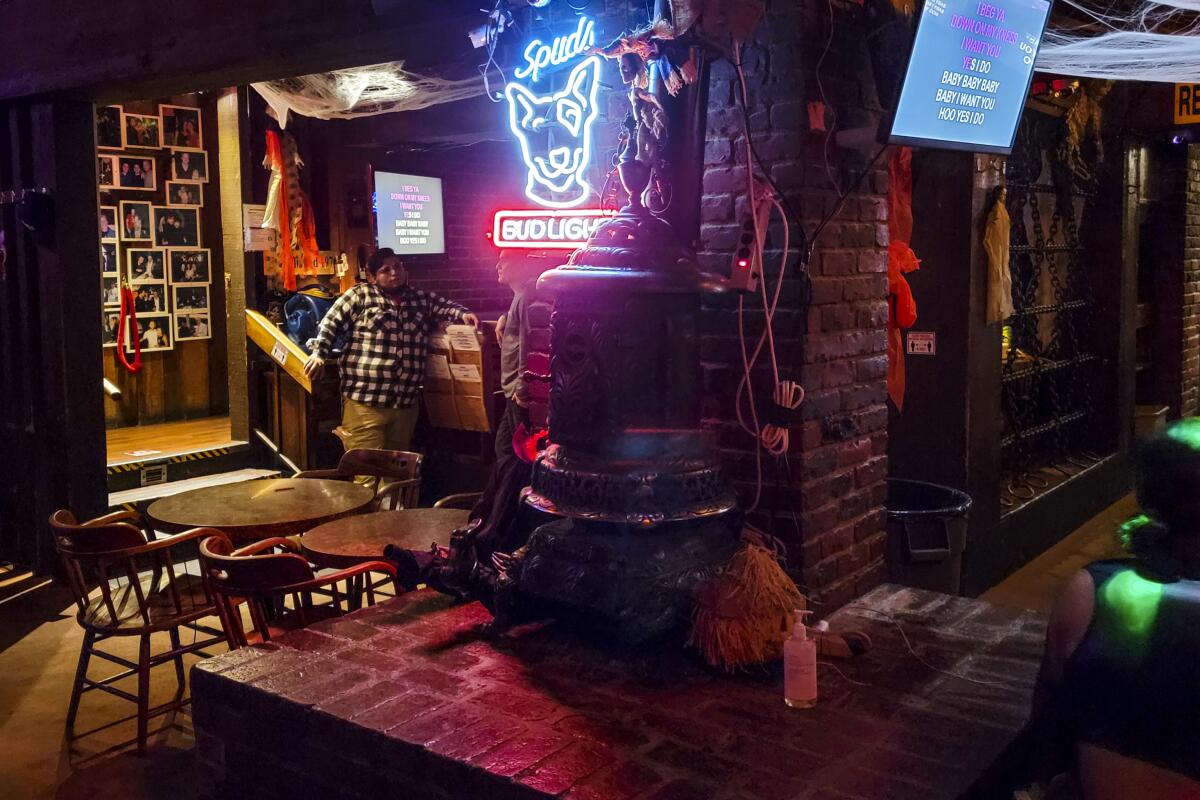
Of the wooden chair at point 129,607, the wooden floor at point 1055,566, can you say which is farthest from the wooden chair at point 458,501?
the wooden floor at point 1055,566

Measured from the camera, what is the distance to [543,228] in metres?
5.41

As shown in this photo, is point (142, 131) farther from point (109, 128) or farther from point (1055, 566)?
point (1055, 566)

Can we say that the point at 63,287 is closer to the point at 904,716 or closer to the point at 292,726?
the point at 292,726

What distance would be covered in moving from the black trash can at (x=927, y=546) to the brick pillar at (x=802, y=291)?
40cm

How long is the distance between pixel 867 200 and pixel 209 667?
9.69 ft

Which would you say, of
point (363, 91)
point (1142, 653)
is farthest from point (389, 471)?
point (1142, 653)

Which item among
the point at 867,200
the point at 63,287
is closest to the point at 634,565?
the point at 867,200

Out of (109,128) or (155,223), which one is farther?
(155,223)

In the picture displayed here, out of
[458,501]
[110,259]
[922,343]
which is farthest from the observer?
[110,259]

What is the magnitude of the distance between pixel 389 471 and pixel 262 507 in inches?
37.9

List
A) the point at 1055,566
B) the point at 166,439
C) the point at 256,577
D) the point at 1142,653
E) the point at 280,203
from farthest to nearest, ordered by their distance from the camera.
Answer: the point at 166,439, the point at 280,203, the point at 1055,566, the point at 256,577, the point at 1142,653

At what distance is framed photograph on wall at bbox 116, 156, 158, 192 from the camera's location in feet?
33.7

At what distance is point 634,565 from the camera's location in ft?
11.2

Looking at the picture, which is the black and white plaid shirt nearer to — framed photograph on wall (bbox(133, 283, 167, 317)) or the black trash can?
framed photograph on wall (bbox(133, 283, 167, 317))
